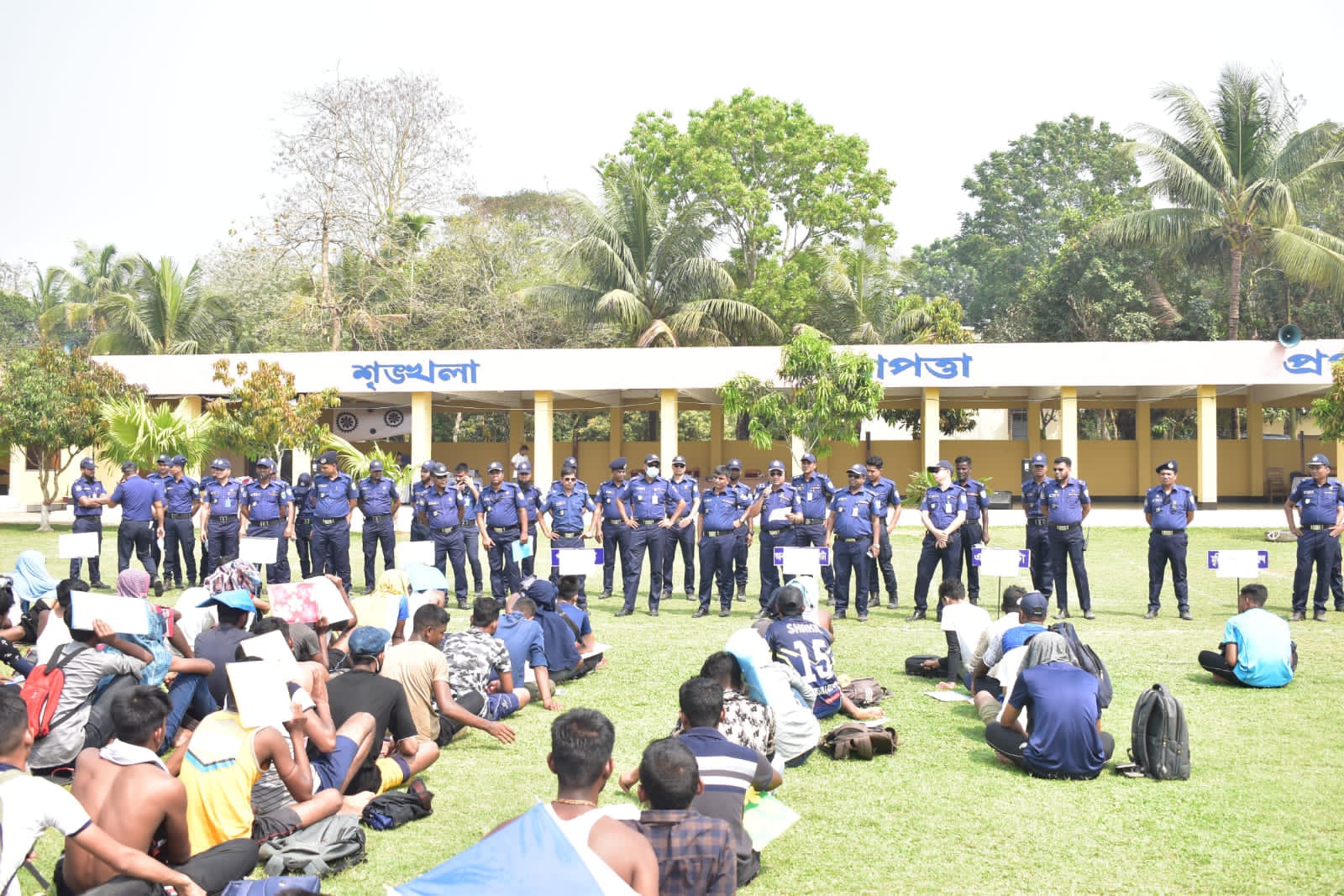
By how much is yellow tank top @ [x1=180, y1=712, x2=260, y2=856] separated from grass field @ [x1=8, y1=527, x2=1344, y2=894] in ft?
1.70

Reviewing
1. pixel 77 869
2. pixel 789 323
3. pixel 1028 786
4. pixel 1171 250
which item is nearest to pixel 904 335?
pixel 789 323

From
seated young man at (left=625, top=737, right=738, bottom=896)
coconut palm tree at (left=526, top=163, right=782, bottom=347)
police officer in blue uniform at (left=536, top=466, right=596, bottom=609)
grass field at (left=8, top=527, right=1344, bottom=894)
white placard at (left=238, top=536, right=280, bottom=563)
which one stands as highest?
coconut palm tree at (left=526, top=163, right=782, bottom=347)

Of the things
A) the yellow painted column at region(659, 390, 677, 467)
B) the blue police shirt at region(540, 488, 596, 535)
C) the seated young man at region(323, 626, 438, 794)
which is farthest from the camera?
the yellow painted column at region(659, 390, 677, 467)

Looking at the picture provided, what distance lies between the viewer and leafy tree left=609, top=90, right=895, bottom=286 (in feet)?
113

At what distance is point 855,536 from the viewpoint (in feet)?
39.7

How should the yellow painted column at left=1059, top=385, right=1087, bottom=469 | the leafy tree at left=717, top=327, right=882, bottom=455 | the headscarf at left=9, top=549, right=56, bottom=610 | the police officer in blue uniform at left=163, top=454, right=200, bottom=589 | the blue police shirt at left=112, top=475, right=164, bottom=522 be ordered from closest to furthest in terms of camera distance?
the headscarf at left=9, top=549, right=56, bottom=610 < the blue police shirt at left=112, top=475, right=164, bottom=522 < the police officer in blue uniform at left=163, top=454, right=200, bottom=589 < the leafy tree at left=717, top=327, right=882, bottom=455 < the yellow painted column at left=1059, top=385, right=1087, bottom=469

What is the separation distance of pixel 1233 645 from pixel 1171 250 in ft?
88.0

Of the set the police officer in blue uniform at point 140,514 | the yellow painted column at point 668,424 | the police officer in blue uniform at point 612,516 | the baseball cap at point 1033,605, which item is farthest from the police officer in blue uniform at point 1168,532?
the yellow painted column at point 668,424

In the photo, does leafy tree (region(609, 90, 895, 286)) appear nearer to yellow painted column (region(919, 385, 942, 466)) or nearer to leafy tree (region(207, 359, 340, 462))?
yellow painted column (region(919, 385, 942, 466))

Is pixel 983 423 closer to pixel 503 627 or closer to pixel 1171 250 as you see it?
pixel 1171 250

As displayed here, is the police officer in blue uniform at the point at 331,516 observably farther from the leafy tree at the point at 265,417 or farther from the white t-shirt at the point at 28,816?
the white t-shirt at the point at 28,816

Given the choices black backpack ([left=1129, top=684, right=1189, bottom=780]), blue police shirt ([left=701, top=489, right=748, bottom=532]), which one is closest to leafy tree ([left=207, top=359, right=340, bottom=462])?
blue police shirt ([left=701, top=489, right=748, bottom=532])

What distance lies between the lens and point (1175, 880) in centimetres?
491

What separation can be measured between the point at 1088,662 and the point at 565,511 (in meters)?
7.01
